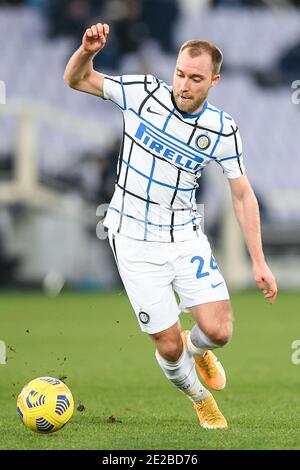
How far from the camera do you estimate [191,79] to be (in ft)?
21.1

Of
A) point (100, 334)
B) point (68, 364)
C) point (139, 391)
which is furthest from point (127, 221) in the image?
point (100, 334)

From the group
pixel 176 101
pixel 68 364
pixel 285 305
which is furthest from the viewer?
pixel 285 305

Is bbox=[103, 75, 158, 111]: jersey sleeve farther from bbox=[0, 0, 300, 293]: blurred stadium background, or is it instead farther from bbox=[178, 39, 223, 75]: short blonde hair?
bbox=[0, 0, 300, 293]: blurred stadium background

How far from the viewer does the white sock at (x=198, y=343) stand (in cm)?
677

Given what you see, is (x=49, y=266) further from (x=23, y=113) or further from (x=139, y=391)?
(x=139, y=391)

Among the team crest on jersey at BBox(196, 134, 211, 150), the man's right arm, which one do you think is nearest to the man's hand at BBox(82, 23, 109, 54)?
the man's right arm

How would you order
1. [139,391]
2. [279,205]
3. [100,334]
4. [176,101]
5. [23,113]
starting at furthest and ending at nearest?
[279,205] → [23,113] → [100,334] → [139,391] → [176,101]

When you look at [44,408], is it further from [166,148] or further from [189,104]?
[189,104]

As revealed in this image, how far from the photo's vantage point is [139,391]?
28.5 feet

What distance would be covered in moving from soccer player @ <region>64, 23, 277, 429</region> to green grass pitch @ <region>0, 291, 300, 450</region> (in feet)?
1.62

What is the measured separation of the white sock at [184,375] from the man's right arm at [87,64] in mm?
1687

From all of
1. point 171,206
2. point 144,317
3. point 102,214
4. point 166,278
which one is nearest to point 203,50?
point 171,206

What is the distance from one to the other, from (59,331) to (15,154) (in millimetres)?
6578

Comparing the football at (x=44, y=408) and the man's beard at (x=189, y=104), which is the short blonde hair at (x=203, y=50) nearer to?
the man's beard at (x=189, y=104)
